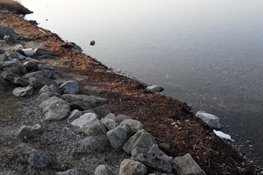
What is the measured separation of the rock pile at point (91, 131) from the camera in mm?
3574

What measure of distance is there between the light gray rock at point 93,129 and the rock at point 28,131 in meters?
0.74

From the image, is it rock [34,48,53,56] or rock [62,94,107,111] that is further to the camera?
rock [34,48,53,56]

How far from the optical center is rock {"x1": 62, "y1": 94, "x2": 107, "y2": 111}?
5349mm

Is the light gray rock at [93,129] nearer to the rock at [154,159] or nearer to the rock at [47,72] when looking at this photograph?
the rock at [154,159]

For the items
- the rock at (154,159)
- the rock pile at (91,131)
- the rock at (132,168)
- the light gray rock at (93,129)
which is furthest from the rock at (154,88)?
the rock at (132,168)

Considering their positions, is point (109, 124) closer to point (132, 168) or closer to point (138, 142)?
point (138, 142)

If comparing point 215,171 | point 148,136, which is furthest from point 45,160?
point 215,171

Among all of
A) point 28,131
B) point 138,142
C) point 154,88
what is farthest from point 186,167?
point 154,88

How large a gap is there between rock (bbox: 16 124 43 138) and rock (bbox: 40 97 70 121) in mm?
518

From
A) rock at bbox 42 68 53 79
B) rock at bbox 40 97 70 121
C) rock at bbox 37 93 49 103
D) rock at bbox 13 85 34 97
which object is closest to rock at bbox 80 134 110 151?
rock at bbox 40 97 70 121

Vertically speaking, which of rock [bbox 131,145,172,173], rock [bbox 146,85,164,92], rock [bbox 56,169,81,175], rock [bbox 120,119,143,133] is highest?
rock [bbox 131,145,172,173]

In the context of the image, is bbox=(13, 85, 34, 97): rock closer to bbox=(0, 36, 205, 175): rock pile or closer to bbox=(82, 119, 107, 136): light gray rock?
bbox=(0, 36, 205, 175): rock pile

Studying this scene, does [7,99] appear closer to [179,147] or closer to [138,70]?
[179,147]

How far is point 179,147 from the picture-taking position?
481 centimetres
